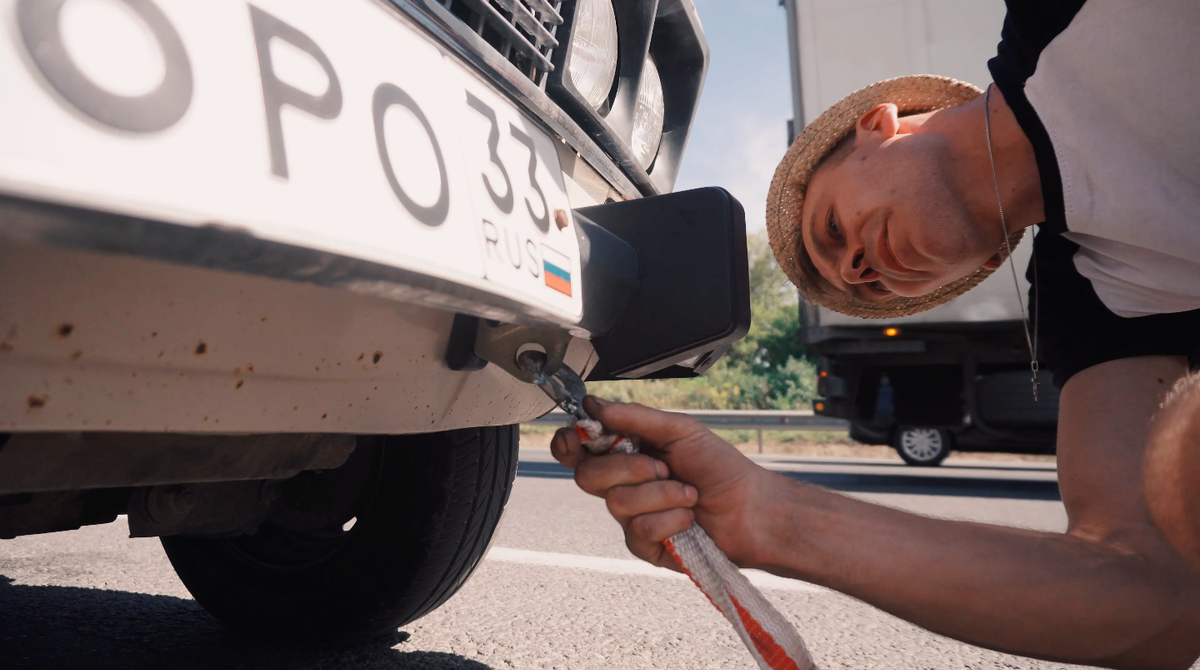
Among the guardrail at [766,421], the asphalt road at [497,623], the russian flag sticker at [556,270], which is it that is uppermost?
the russian flag sticker at [556,270]

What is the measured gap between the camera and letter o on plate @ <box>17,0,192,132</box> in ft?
1.31

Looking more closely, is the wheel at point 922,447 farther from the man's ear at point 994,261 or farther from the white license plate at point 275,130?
the white license plate at point 275,130

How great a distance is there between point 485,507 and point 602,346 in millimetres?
642

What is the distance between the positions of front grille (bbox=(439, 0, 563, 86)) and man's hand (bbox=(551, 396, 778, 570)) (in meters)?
0.43

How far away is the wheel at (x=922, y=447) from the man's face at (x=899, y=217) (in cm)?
548

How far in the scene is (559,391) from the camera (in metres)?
0.86

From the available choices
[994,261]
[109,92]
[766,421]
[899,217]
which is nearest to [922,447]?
[766,421]

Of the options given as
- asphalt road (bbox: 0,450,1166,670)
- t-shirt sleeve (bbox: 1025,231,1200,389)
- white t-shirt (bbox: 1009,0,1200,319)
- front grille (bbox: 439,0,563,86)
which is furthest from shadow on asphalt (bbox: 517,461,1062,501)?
front grille (bbox: 439,0,563,86)

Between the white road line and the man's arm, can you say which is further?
the white road line

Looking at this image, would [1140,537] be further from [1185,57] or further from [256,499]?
[256,499]

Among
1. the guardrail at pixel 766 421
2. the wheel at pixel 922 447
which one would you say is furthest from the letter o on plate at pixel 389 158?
the guardrail at pixel 766 421

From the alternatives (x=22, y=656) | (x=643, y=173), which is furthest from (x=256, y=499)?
(x=643, y=173)

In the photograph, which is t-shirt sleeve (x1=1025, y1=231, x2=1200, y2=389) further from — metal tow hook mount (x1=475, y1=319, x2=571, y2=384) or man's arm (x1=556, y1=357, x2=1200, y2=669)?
metal tow hook mount (x1=475, y1=319, x2=571, y2=384)

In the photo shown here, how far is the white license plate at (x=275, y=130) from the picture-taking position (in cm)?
40
